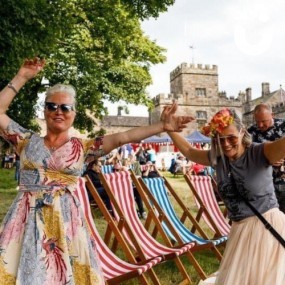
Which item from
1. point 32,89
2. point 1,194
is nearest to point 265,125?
point 1,194

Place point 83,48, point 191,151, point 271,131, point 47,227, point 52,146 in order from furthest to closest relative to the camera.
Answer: point 83,48 → point 271,131 → point 191,151 → point 52,146 → point 47,227

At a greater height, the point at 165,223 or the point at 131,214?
the point at 131,214

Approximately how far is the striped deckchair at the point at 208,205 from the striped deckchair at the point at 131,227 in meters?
1.21

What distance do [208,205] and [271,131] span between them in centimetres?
187

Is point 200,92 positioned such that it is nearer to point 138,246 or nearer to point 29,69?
point 138,246

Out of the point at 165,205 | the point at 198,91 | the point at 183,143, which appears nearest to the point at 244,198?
the point at 183,143

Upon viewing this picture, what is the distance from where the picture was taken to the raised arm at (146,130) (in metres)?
2.83

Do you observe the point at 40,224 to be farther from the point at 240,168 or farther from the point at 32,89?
the point at 32,89

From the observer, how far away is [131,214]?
541 centimetres

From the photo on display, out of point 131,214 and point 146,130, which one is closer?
point 146,130

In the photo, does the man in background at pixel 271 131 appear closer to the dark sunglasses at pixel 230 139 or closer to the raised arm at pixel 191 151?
the raised arm at pixel 191 151

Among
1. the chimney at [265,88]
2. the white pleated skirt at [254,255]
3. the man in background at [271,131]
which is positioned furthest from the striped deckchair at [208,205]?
the chimney at [265,88]

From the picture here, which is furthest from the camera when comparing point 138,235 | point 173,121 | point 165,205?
point 165,205

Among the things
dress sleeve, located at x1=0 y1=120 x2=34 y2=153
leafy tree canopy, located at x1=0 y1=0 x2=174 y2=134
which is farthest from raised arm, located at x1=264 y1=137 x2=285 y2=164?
leafy tree canopy, located at x1=0 y1=0 x2=174 y2=134
